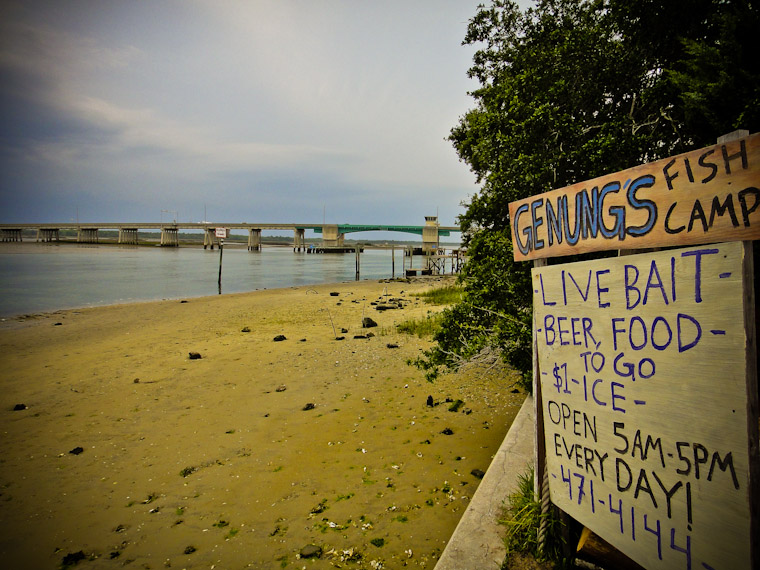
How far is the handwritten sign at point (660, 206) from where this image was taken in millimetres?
1726

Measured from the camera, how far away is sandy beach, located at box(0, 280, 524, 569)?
3.56 meters

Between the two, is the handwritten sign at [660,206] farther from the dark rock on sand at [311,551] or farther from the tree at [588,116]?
the dark rock on sand at [311,551]

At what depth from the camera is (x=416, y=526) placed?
363 centimetres

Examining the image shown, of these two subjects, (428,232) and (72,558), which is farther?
(428,232)

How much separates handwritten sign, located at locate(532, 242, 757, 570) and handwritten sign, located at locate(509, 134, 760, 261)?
0.41 feet

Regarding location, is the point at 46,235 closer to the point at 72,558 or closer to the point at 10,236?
the point at 10,236

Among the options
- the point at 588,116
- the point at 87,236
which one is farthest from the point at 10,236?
the point at 588,116

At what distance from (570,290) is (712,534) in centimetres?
137

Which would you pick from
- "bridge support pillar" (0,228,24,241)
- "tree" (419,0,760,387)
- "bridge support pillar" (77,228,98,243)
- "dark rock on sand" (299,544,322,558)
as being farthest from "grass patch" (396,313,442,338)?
"bridge support pillar" (0,228,24,241)

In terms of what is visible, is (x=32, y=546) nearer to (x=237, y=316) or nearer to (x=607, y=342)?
(x=607, y=342)

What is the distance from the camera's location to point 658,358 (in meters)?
2.02

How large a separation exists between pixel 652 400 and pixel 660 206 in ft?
3.41

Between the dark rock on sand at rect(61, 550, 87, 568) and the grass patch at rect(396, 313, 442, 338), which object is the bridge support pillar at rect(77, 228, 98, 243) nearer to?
the grass patch at rect(396, 313, 442, 338)

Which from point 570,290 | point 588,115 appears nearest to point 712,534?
point 570,290
